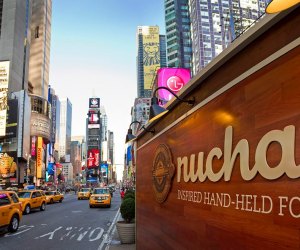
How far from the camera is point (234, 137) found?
158 inches

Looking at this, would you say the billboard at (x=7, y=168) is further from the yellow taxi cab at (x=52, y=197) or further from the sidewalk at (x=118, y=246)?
the sidewalk at (x=118, y=246)

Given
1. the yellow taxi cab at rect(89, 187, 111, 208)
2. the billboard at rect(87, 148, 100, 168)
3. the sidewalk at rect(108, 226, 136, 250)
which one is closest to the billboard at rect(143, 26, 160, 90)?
the billboard at rect(87, 148, 100, 168)

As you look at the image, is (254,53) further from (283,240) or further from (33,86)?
(33,86)

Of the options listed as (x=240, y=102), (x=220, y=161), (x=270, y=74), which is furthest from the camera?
(x=220, y=161)

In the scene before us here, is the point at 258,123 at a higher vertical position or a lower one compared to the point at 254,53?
lower

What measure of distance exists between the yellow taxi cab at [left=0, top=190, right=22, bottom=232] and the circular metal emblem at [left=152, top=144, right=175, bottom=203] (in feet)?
30.5

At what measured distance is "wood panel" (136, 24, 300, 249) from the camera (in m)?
3.06

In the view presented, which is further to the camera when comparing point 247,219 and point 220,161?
point 220,161

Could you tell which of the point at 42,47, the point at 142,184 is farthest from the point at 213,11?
the point at 142,184

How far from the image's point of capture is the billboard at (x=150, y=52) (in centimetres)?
14919

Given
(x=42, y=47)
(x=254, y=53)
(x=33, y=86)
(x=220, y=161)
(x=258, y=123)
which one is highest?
(x=42, y=47)

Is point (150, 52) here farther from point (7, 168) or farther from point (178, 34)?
point (7, 168)

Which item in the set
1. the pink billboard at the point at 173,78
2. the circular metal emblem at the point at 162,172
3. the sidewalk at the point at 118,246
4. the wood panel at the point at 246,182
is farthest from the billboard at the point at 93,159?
the wood panel at the point at 246,182

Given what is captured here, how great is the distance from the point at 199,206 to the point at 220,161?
2.97 ft
